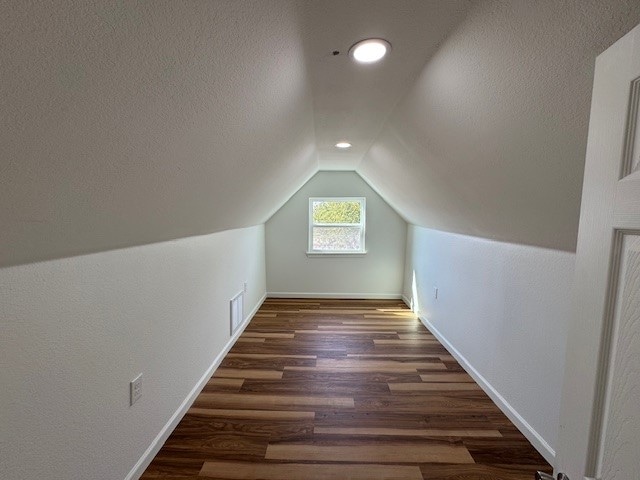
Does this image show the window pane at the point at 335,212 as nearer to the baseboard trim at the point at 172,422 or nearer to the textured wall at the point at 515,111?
the baseboard trim at the point at 172,422

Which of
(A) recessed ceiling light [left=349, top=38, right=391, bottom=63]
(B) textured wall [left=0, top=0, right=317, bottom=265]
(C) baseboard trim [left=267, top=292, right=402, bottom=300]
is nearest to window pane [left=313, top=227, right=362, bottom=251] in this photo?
(C) baseboard trim [left=267, top=292, right=402, bottom=300]

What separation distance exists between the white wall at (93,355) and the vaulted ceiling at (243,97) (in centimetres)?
14

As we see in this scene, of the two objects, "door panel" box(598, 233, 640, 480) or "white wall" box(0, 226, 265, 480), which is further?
"white wall" box(0, 226, 265, 480)

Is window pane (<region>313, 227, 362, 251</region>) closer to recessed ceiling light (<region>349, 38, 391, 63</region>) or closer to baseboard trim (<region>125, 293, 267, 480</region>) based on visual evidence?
baseboard trim (<region>125, 293, 267, 480</region>)

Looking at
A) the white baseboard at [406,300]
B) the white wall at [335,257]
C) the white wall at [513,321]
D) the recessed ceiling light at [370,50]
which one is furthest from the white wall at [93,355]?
the white baseboard at [406,300]

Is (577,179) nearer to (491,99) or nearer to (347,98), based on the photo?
(491,99)

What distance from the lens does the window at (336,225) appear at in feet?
15.1

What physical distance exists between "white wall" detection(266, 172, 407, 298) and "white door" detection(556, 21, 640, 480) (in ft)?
13.0

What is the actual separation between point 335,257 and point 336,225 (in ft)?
1.71

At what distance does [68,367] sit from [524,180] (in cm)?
201

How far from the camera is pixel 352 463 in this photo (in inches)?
61.9

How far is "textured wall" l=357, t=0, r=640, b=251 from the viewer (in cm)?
76

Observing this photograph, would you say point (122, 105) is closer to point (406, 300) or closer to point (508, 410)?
point (508, 410)

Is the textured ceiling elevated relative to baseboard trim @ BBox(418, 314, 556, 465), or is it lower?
elevated
